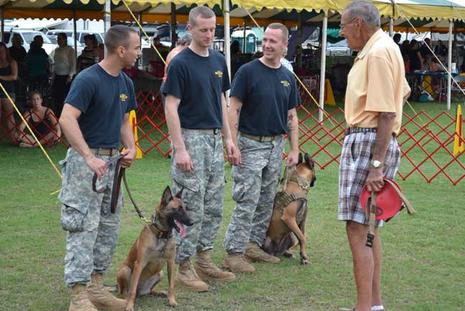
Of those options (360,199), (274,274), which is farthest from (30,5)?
(360,199)

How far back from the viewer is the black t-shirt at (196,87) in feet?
17.0

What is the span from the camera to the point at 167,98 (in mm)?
5195

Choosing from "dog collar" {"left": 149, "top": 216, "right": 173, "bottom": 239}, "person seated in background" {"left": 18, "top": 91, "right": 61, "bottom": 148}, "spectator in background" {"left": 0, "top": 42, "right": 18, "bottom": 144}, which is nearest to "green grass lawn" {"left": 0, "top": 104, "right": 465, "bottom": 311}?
"dog collar" {"left": 149, "top": 216, "right": 173, "bottom": 239}

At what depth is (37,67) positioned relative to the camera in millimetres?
17312

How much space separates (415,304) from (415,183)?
4.90 metres

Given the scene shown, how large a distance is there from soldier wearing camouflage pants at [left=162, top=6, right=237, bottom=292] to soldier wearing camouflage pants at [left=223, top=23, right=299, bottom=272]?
32 centimetres

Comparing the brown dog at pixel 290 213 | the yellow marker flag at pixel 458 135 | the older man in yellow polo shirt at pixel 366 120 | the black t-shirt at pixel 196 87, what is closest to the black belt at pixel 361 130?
the older man in yellow polo shirt at pixel 366 120

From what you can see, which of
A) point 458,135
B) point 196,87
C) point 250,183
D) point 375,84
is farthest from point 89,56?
point 375,84

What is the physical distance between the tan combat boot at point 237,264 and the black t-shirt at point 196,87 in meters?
1.13

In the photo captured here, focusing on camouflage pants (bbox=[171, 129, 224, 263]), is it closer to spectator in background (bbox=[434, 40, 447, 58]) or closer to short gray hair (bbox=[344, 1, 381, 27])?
short gray hair (bbox=[344, 1, 381, 27])


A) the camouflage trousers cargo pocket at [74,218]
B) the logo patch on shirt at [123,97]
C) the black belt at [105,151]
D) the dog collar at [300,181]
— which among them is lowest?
the dog collar at [300,181]

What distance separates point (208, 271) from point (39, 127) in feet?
25.2

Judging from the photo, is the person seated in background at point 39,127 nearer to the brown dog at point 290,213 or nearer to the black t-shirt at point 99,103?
the brown dog at point 290,213

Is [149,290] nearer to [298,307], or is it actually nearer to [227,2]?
[298,307]
